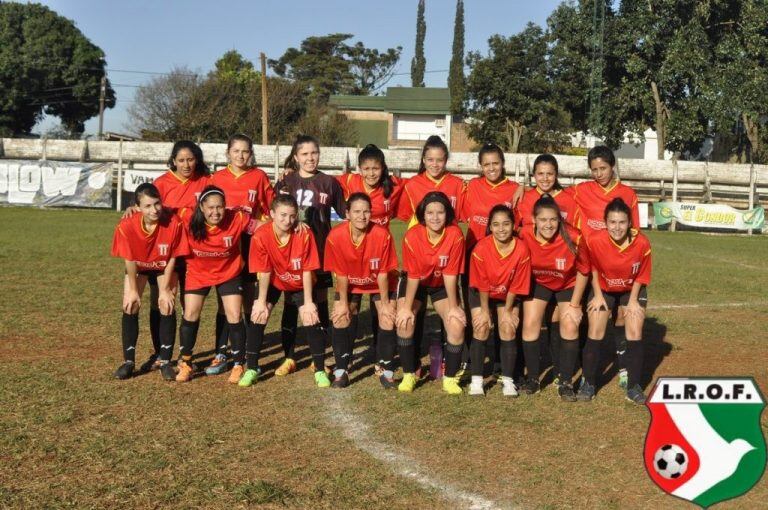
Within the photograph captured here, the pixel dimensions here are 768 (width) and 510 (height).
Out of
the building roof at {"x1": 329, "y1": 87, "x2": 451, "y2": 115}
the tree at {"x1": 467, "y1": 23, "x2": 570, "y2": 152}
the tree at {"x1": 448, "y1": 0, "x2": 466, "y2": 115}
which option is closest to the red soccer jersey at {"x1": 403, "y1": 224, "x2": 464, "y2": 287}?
the tree at {"x1": 467, "y1": 23, "x2": 570, "y2": 152}

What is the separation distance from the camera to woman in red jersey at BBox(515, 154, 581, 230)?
6.38 metres

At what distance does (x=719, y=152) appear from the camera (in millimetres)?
37000

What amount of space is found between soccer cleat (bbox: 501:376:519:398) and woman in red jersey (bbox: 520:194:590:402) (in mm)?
138

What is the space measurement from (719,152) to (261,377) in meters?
35.2

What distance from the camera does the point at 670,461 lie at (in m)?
2.94

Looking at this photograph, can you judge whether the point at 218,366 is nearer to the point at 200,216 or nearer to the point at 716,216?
the point at 200,216

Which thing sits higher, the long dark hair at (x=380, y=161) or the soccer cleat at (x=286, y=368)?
the long dark hair at (x=380, y=161)

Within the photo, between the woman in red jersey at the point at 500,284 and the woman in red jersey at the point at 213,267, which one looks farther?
the woman in red jersey at the point at 213,267

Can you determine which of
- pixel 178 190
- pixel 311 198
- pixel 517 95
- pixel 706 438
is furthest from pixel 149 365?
pixel 517 95

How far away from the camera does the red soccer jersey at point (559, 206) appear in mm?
6555

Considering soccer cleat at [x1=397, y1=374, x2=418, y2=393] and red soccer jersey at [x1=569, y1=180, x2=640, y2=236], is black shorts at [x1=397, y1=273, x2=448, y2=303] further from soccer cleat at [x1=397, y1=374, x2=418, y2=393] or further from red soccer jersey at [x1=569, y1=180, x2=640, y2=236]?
red soccer jersey at [x1=569, y1=180, x2=640, y2=236]

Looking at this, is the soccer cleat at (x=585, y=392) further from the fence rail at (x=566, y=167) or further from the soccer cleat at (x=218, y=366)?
the fence rail at (x=566, y=167)

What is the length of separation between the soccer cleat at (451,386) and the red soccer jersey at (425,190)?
1.41 meters

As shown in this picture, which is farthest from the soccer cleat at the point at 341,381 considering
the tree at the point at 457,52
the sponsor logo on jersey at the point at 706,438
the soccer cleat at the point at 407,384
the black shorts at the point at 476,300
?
the tree at the point at 457,52
